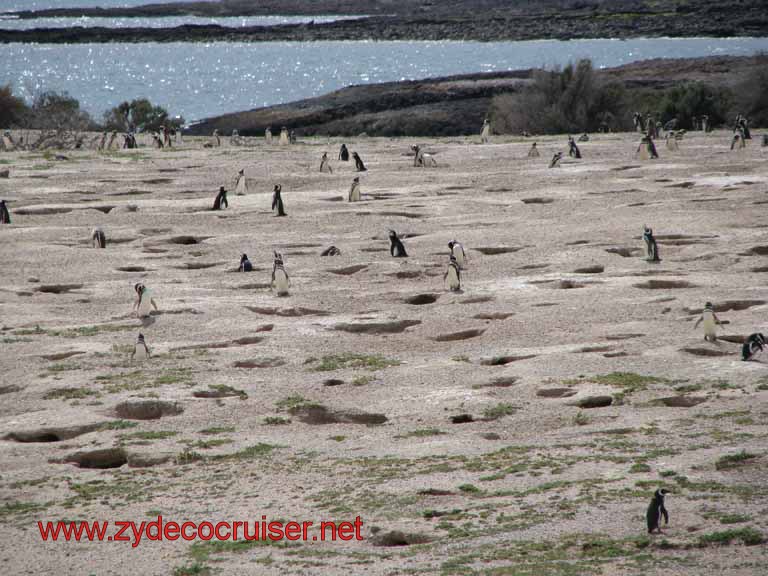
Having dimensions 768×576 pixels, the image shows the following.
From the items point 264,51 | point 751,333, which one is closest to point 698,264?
point 751,333

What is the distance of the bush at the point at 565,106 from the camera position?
147 feet

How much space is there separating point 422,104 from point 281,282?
1522 inches

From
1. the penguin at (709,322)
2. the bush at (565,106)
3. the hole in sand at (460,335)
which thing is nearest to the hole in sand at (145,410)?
the hole in sand at (460,335)

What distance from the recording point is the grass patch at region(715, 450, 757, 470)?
9.50m

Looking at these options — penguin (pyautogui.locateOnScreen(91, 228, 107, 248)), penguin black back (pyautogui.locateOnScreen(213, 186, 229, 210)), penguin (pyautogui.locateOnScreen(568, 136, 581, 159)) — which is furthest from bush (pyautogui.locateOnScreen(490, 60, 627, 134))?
penguin (pyautogui.locateOnScreen(91, 228, 107, 248))

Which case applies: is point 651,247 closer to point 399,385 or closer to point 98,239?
point 399,385

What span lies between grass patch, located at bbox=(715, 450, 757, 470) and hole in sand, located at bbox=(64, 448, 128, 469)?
17.9 feet

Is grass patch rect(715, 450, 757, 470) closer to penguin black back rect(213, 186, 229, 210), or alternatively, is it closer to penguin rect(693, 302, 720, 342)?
penguin rect(693, 302, 720, 342)

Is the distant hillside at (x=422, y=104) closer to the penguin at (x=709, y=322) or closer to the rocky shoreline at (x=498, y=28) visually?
the penguin at (x=709, y=322)

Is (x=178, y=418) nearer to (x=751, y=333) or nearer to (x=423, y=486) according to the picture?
(x=423, y=486)

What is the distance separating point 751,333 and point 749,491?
201 inches

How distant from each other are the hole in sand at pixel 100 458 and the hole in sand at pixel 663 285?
27.7 ft

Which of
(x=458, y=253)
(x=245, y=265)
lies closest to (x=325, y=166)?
(x=245, y=265)

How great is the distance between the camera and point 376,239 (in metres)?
21.6
